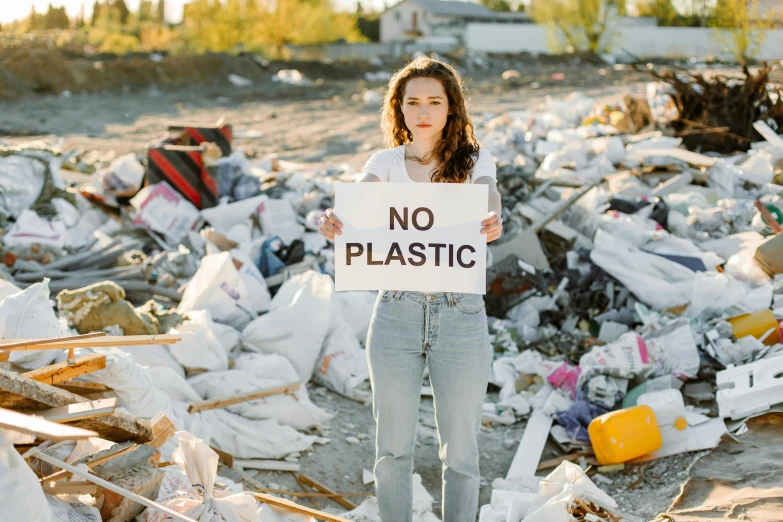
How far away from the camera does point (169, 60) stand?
2558 cm

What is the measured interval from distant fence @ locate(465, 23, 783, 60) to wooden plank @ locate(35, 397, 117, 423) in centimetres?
4381

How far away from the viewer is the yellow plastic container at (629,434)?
12.7 ft

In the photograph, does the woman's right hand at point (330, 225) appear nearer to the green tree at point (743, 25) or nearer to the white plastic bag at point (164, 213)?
the white plastic bag at point (164, 213)

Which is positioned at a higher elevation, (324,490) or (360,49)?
(360,49)

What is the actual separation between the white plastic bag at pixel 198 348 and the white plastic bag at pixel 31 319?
802 mm

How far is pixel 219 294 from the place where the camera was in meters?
4.82

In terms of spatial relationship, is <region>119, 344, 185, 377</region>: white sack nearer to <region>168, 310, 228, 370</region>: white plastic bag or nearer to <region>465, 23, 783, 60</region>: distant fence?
<region>168, 310, 228, 370</region>: white plastic bag

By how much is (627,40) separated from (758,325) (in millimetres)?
45604

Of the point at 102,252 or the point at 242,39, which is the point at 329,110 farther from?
the point at 242,39

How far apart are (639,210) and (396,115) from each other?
4588 millimetres

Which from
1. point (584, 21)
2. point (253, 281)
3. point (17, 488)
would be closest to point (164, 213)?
point (253, 281)

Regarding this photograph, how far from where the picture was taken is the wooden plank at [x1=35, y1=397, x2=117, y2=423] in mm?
2318

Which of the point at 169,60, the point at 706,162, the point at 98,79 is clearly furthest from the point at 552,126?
the point at 169,60

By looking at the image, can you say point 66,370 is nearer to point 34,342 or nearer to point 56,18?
point 34,342
